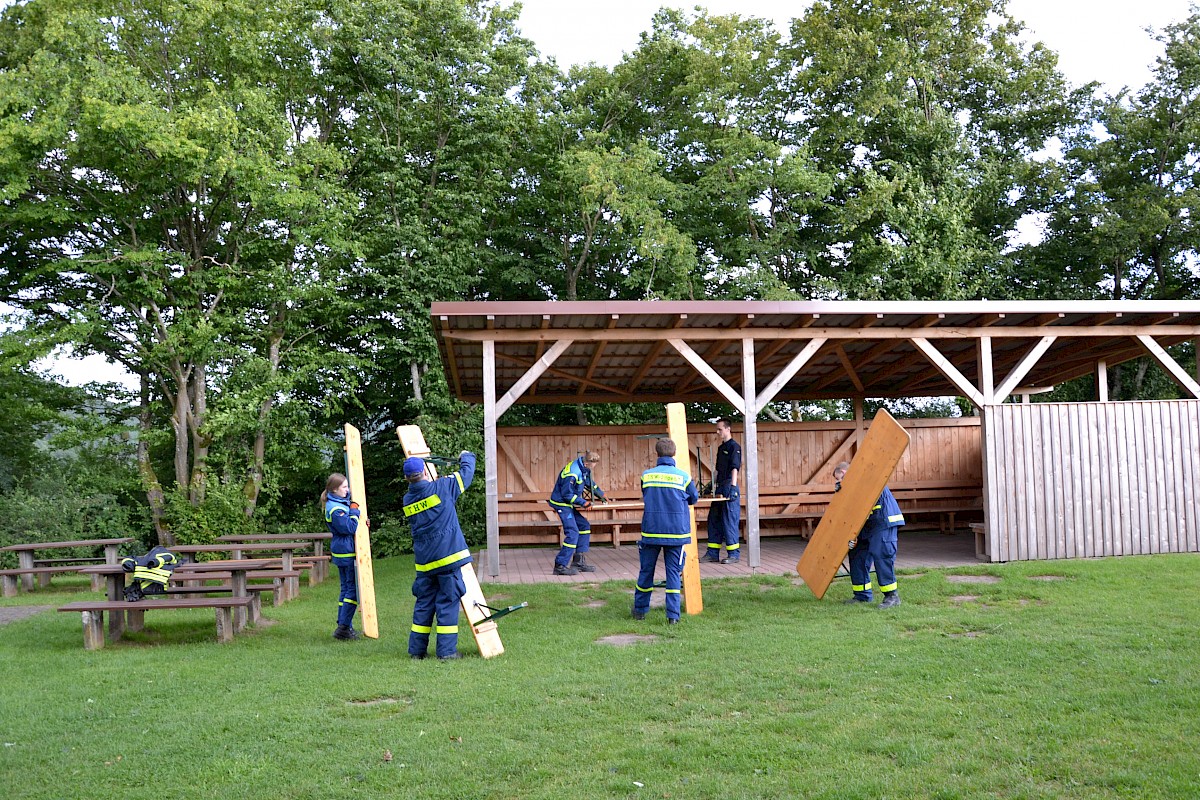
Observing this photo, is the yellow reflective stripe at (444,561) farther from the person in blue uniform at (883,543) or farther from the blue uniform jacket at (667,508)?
the person in blue uniform at (883,543)

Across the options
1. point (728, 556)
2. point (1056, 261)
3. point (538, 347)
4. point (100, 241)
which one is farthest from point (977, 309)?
point (100, 241)

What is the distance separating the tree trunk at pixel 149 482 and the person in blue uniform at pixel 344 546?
986cm

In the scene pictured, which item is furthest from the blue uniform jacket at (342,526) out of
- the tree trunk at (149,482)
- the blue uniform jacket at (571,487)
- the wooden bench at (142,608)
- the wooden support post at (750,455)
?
the tree trunk at (149,482)

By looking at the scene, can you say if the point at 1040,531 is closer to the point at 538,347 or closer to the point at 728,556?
the point at 728,556

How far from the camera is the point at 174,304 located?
16594mm

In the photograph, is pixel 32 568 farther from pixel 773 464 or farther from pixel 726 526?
pixel 773 464

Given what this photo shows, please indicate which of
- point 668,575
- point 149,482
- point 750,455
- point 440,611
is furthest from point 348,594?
point 149,482

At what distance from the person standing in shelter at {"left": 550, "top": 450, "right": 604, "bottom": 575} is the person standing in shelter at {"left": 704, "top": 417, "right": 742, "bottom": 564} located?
1.74 meters

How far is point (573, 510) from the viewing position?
36.4ft

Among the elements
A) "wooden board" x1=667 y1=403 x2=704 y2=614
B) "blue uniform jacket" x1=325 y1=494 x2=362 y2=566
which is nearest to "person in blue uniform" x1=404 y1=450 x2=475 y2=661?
"blue uniform jacket" x1=325 y1=494 x2=362 y2=566

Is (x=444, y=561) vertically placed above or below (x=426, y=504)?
below

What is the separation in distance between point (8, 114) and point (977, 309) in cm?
1532

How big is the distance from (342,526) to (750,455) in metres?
5.13

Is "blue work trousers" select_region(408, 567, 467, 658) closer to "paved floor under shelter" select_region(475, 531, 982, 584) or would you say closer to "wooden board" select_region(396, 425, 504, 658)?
"wooden board" select_region(396, 425, 504, 658)
